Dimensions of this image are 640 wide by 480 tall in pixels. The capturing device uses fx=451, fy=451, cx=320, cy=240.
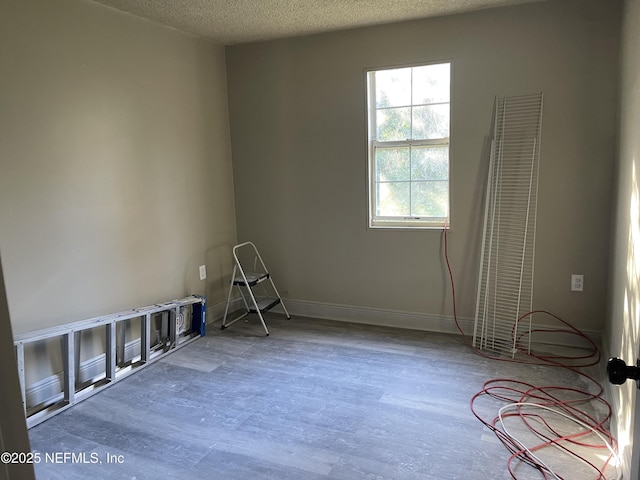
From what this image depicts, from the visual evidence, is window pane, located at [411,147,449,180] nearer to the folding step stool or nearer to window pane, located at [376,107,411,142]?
window pane, located at [376,107,411,142]

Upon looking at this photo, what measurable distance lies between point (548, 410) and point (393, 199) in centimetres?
189

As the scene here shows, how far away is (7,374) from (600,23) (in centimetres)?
357

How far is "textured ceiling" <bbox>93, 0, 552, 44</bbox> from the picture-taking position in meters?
2.95

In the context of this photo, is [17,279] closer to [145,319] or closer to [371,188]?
[145,319]

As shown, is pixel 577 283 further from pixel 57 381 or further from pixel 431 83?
pixel 57 381

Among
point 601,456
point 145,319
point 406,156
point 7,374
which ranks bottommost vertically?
point 601,456

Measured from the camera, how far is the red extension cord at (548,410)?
2052mm

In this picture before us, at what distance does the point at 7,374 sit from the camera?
0.59m

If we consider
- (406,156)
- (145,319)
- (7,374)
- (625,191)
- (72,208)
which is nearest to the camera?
(7,374)

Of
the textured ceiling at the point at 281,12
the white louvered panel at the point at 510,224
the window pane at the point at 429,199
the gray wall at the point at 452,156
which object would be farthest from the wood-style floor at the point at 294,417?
the textured ceiling at the point at 281,12

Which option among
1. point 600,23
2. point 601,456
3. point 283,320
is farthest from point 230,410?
point 600,23

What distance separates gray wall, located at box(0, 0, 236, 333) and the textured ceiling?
203 millimetres

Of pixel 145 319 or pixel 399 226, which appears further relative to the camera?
pixel 399 226

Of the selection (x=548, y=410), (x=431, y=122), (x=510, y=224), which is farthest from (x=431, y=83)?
(x=548, y=410)
